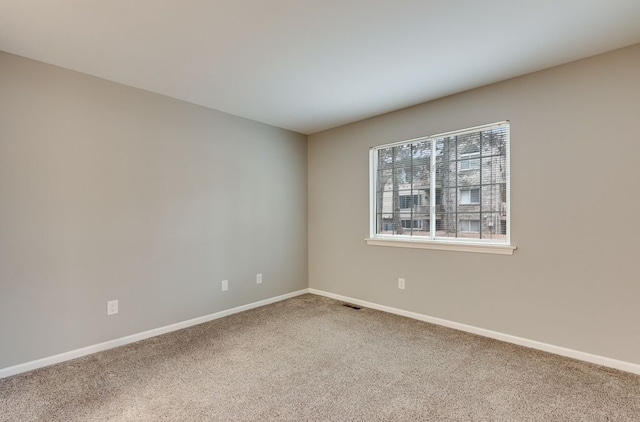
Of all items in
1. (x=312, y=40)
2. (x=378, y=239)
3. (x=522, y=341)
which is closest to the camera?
(x=312, y=40)

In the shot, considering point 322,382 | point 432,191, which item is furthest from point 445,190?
point 322,382

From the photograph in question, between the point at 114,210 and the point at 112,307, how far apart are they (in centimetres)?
86

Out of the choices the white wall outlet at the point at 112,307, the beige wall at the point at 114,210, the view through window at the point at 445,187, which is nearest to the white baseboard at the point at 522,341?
the view through window at the point at 445,187

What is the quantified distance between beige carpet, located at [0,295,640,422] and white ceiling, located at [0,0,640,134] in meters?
2.34

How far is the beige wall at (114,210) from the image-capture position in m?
2.27

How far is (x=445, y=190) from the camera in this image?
3.18 m

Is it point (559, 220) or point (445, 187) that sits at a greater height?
point (445, 187)

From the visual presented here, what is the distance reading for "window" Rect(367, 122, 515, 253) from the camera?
2.83 metres

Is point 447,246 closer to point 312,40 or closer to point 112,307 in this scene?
point 312,40

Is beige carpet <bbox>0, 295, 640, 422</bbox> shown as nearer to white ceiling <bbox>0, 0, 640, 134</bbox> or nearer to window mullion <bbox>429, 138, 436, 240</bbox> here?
window mullion <bbox>429, 138, 436, 240</bbox>

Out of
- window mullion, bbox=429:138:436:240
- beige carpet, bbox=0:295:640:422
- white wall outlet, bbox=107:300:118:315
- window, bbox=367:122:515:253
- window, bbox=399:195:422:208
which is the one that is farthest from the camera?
window, bbox=399:195:422:208

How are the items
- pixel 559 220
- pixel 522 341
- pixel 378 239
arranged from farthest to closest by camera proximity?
1. pixel 378 239
2. pixel 522 341
3. pixel 559 220

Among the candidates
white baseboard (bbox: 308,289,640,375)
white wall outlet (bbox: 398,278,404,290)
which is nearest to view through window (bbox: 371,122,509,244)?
white wall outlet (bbox: 398,278,404,290)

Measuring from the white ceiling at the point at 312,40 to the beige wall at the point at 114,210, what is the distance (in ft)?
0.96
